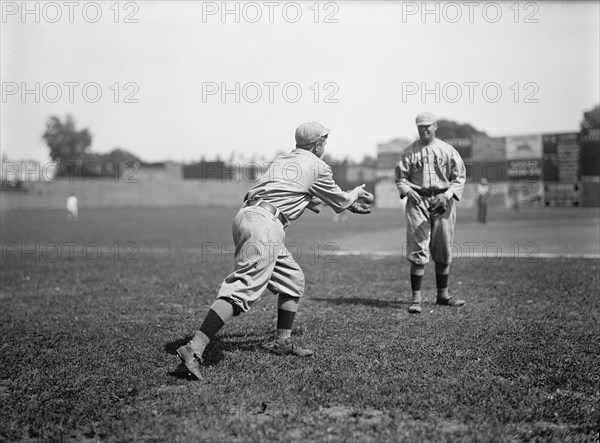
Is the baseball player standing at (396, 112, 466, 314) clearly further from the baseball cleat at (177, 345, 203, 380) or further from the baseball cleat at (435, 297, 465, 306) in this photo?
the baseball cleat at (177, 345, 203, 380)

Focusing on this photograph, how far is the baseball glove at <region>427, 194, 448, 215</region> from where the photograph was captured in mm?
6926

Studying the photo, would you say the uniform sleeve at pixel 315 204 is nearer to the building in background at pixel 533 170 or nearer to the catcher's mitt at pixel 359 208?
the catcher's mitt at pixel 359 208

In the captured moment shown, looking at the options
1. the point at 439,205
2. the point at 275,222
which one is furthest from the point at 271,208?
the point at 439,205

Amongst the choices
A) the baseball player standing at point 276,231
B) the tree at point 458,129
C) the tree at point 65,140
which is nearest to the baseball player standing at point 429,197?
the baseball player standing at point 276,231

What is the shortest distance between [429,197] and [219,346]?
3103 mm

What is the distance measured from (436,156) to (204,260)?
7.18 meters

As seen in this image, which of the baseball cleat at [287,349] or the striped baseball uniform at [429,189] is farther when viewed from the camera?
the striped baseball uniform at [429,189]

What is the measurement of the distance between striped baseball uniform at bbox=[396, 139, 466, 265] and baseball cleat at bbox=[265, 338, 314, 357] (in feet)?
7.84

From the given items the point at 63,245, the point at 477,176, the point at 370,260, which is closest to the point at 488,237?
the point at 370,260

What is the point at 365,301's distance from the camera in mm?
7523

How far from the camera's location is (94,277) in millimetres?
10617

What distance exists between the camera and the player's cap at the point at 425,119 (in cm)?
698

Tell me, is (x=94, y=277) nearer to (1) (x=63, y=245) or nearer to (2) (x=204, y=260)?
(2) (x=204, y=260)

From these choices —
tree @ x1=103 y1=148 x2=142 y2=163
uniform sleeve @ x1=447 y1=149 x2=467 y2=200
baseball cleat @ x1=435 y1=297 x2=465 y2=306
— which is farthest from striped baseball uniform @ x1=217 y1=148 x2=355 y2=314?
tree @ x1=103 y1=148 x2=142 y2=163
